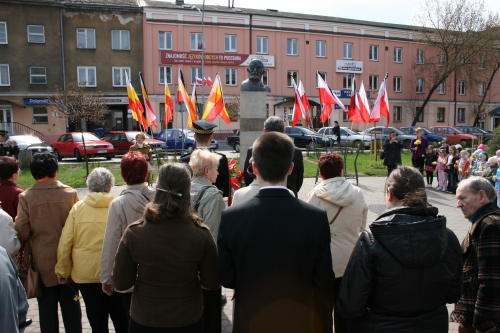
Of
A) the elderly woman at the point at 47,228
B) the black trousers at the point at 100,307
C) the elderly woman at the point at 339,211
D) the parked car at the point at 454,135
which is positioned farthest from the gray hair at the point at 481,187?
the parked car at the point at 454,135

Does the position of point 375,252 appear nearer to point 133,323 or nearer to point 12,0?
point 133,323

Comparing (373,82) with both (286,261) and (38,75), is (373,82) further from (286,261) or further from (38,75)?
(286,261)

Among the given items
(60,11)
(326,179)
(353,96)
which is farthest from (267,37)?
(326,179)

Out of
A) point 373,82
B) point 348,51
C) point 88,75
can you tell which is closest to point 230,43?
point 348,51

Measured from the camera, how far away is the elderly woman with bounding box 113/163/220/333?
275 cm

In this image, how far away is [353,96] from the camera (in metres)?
15.2

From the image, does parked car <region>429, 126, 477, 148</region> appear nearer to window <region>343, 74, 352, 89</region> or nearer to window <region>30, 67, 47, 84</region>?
window <region>343, 74, 352, 89</region>

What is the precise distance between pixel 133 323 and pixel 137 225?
2.16 feet

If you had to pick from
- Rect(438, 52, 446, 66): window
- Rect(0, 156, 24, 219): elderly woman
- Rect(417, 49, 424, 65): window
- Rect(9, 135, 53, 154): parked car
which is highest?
Rect(417, 49, 424, 65): window

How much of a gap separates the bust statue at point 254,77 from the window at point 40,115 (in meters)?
30.9

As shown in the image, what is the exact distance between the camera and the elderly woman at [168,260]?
2.75m

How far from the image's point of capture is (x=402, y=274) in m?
2.54

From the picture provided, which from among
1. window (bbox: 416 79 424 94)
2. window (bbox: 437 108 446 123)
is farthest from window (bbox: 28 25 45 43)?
window (bbox: 437 108 446 123)

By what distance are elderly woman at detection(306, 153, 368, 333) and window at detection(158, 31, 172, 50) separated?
3626 centimetres
